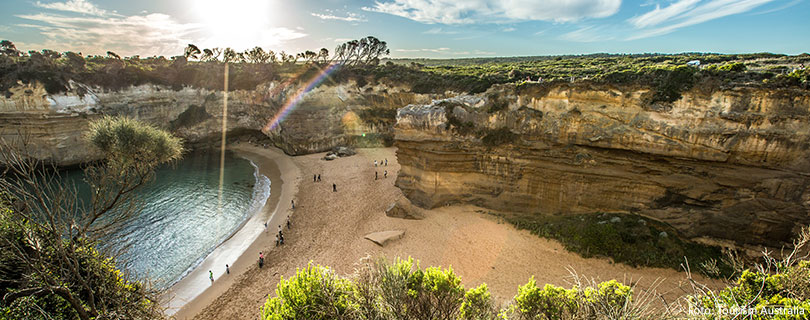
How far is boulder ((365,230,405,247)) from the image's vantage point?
19.5m

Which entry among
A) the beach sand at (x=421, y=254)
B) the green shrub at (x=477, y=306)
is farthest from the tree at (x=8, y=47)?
the green shrub at (x=477, y=306)

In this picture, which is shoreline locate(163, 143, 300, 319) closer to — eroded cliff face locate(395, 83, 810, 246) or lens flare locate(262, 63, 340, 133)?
lens flare locate(262, 63, 340, 133)

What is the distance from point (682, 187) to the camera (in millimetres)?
16531

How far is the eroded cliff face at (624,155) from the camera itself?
14438 millimetres

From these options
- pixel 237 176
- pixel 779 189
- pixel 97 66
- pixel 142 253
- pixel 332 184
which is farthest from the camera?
pixel 97 66

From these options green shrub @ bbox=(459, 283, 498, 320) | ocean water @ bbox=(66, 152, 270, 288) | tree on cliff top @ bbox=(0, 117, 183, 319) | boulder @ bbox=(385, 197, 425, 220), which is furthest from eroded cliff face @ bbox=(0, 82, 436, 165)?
tree on cliff top @ bbox=(0, 117, 183, 319)

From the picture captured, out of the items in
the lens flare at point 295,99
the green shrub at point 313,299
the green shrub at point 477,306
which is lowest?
the green shrub at point 477,306

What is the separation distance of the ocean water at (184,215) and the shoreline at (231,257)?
0.73 m

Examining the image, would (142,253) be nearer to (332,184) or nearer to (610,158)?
(332,184)

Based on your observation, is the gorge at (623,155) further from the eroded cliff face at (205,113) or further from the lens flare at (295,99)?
the lens flare at (295,99)

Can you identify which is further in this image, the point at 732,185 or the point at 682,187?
the point at 682,187

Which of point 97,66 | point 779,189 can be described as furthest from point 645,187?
point 97,66

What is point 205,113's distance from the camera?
4725 cm

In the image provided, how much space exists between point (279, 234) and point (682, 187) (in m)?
22.9
